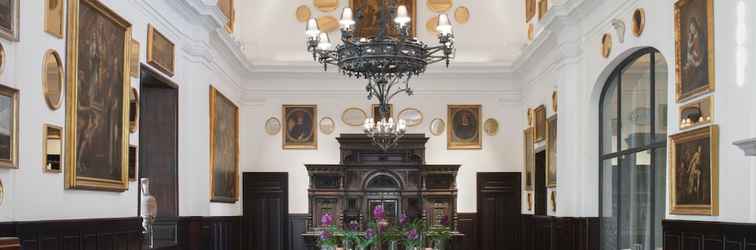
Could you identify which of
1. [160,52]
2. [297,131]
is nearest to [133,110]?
[160,52]

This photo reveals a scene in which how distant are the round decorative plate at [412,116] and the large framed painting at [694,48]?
12.6 metres

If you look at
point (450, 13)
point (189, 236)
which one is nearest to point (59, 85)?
point (189, 236)

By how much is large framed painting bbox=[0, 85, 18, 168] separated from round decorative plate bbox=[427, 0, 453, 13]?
15.5 metres

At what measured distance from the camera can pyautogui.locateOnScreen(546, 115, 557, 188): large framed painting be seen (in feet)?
58.3

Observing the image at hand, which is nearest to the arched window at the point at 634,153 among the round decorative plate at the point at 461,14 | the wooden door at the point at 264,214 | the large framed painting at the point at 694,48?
the large framed painting at the point at 694,48

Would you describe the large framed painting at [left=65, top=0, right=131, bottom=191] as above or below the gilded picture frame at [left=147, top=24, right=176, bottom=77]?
below

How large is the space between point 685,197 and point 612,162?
4.41 m

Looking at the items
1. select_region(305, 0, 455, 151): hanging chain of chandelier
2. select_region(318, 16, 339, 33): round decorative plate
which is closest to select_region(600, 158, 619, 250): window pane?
select_region(305, 0, 455, 151): hanging chain of chandelier

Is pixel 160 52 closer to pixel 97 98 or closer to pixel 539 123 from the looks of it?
pixel 97 98

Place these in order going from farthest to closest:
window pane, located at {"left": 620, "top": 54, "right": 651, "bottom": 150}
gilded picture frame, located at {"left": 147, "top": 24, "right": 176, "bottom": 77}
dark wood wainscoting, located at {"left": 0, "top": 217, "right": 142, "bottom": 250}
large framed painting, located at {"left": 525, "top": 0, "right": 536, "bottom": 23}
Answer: large framed painting, located at {"left": 525, "top": 0, "right": 536, "bottom": 23} → gilded picture frame, located at {"left": 147, "top": 24, "right": 176, "bottom": 77} → window pane, located at {"left": 620, "top": 54, "right": 651, "bottom": 150} → dark wood wainscoting, located at {"left": 0, "top": 217, "right": 142, "bottom": 250}

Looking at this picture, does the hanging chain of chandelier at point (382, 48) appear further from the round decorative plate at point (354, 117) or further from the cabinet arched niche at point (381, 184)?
the round decorative plate at point (354, 117)

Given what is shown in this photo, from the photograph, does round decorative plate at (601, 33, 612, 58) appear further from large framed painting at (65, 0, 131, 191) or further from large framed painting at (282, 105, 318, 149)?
large framed painting at (282, 105, 318, 149)

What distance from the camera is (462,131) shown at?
2323cm

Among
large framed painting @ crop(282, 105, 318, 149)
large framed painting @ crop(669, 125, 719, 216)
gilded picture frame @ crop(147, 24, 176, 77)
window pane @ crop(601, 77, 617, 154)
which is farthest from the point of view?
large framed painting @ crop(282, 105, 318, 149)
